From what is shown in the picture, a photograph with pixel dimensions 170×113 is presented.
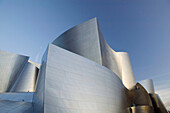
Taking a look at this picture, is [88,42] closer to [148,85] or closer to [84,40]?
[84,40]

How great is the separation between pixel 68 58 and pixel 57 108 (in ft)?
9.00

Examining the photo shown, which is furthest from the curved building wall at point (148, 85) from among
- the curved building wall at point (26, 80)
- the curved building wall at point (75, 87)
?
the curved building wall at point (26, 80)

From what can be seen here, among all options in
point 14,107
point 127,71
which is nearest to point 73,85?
point 14,107

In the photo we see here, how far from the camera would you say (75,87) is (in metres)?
5.57

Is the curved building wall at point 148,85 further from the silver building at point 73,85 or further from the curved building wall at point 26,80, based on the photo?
the curved building wall at point 26,80

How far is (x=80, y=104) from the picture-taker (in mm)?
5250

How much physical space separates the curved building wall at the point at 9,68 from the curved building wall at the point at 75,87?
31.8 feet

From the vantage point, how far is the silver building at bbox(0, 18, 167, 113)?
4.74 m

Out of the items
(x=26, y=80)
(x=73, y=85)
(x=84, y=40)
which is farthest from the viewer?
(x=26, y=80)

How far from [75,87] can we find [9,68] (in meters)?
11.9

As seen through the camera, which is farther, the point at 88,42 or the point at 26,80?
the point at 26,80

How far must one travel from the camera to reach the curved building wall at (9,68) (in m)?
12.7

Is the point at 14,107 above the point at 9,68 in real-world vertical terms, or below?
below

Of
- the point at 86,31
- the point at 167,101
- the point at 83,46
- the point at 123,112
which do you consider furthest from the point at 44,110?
the point at 167,101
